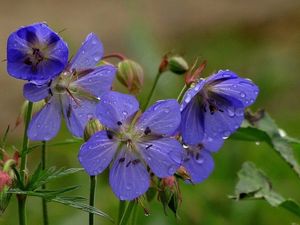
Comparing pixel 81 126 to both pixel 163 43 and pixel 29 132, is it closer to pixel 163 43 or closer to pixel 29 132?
pixel 29 132

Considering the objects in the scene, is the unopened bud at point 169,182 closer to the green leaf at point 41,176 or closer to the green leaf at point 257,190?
the green leaf at point 41,176

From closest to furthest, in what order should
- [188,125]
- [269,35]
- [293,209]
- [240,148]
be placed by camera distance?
1. [188,125]
2. [293,209]
3. [240,148]
4. [269,35]

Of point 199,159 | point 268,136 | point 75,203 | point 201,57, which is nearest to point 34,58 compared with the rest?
point 75,203

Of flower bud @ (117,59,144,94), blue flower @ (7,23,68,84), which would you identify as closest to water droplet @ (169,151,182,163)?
blue flower @ (7,23,68,84)

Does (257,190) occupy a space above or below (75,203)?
below

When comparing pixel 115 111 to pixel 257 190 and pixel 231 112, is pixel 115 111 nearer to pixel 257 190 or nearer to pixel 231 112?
pixel 231 112

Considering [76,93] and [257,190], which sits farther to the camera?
[257,190]

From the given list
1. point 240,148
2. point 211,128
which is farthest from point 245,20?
point 211,128
